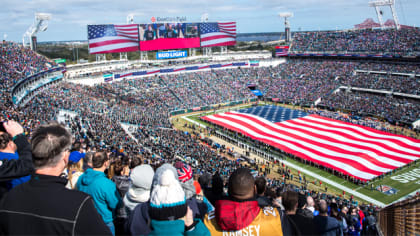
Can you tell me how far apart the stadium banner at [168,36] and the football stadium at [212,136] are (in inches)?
7.5

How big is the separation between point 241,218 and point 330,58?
2300 inches

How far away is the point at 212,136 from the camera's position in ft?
102

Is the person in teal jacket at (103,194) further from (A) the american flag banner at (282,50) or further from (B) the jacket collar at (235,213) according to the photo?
(A) the american flag banner at (282,50)

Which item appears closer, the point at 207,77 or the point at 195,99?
the point at 195,99

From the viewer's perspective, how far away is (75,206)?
2.18m

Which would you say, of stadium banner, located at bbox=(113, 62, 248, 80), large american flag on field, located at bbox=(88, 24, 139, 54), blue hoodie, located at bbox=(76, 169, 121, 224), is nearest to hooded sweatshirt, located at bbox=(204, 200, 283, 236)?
blue hoodie, located at bbox=(76, 169, 121, 224)

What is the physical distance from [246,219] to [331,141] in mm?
25819

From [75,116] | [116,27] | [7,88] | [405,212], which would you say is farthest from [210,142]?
[116,27]

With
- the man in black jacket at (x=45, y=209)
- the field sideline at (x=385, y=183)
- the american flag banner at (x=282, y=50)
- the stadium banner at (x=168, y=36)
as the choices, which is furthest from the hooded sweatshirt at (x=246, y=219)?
the american flag banner at (x=282, y=50)

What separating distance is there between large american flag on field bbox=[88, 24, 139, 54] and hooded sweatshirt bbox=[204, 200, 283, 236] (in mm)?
45733

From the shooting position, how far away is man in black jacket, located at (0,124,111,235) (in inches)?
84.6

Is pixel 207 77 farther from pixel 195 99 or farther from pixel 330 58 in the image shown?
pixel 330 58

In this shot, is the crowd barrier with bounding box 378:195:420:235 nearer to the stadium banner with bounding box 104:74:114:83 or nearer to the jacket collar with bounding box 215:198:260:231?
the jacket collar with bounding box 215:198:260:231

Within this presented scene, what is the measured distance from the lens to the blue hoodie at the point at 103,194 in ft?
13.3
